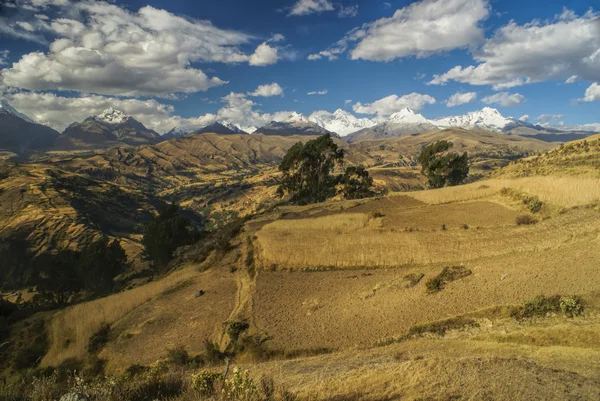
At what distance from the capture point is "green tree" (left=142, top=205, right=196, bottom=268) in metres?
52.8

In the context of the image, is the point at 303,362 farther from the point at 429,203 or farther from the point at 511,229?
the point at 429,203

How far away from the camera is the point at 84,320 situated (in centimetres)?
Result: 2347

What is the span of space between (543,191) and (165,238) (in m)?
49.9

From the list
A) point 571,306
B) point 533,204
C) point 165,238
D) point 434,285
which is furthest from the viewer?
point 165,238

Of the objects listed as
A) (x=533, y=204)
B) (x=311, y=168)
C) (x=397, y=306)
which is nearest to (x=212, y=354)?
(x=397, y=306)

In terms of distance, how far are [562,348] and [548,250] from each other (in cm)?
867

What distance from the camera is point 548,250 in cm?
1698

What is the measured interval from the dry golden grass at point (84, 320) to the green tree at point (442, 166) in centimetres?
5090

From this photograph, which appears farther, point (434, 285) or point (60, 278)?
point (60, 278)

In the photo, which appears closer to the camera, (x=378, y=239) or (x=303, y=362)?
(x=303, y=362)

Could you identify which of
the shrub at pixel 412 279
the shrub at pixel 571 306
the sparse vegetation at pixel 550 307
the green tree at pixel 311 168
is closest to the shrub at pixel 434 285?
the shrub at pixel 412 279

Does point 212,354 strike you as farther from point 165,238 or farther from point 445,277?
point 165,238

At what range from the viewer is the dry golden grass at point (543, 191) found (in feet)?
73.9

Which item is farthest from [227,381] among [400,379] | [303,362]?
[303,362]
